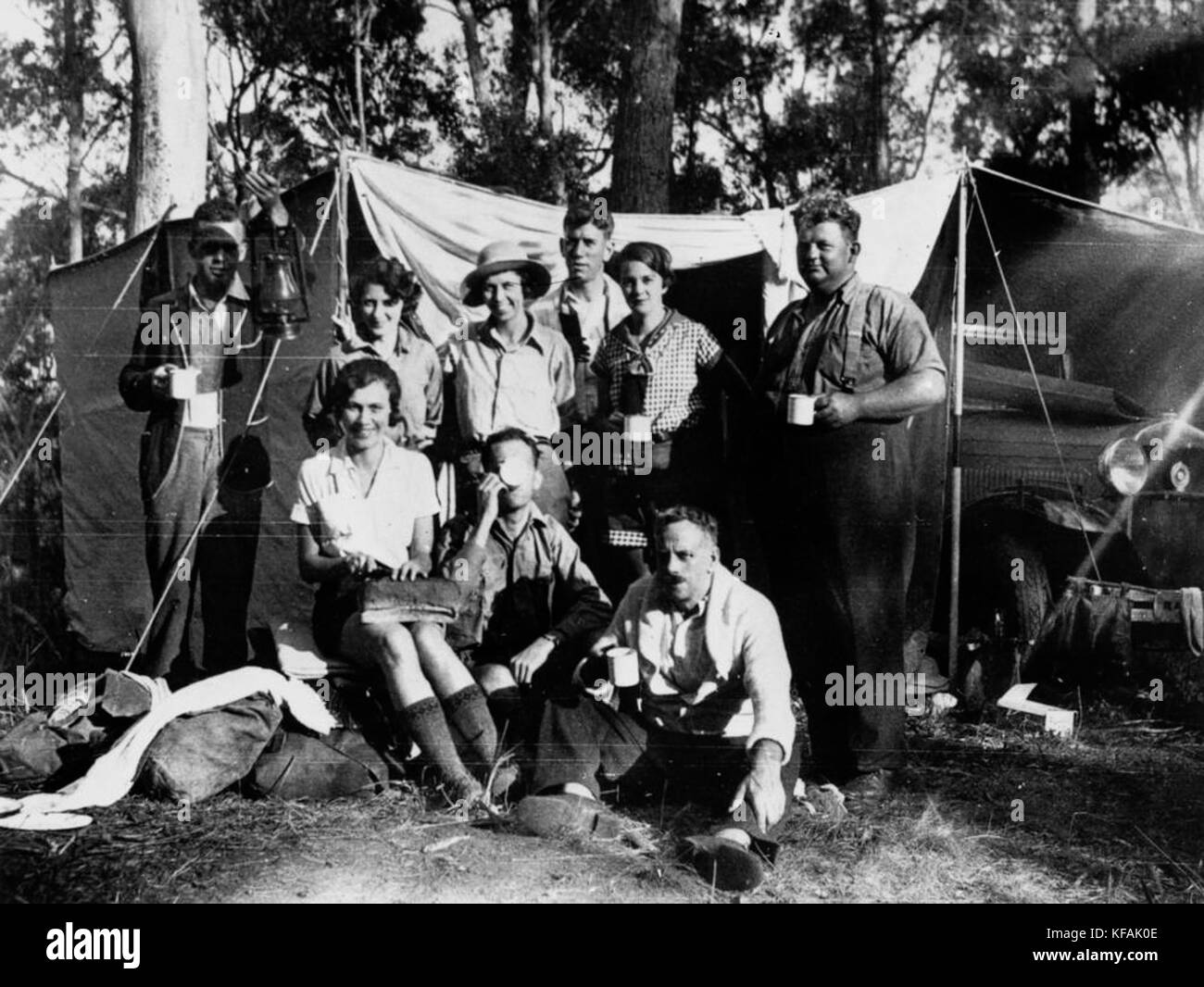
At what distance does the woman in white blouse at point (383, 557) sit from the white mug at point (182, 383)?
515 mm

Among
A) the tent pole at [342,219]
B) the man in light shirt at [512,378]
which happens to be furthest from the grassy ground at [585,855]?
the tent pole at [342,219]

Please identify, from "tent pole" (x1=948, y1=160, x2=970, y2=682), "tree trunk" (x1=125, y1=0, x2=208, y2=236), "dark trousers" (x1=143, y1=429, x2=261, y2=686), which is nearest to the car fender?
"tent pole" (x1=948, y1=160, x2=970, y2=682)

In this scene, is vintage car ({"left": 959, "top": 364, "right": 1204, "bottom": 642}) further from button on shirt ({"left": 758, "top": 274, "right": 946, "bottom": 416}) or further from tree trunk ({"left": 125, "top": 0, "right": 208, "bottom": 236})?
tree trunk ({"left": 125, "top": 0, "right": 208, "bottom": 236})

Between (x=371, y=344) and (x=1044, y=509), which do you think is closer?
(x=371, y=344)

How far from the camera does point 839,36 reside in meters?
5.77

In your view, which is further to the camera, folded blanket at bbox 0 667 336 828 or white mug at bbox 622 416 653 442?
white mug at bbox 622 416 653 442

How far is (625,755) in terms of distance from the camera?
3500mm

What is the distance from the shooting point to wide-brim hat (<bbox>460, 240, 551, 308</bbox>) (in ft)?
14.3

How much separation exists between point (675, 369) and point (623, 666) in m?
1.26

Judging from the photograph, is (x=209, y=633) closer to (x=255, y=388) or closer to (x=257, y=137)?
(x=255, y=388)

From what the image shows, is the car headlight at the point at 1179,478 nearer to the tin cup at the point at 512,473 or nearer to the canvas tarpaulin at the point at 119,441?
the tin cup at the point at 512,473

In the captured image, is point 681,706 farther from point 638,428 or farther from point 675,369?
point 675,369

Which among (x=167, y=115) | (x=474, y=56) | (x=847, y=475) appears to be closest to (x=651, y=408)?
(x=847, y=475)

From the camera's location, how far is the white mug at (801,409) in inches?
140
